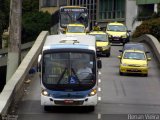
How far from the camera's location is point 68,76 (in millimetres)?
23969

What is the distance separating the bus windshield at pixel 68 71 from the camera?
2392 cm

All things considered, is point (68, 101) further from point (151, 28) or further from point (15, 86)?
point (151, 28)

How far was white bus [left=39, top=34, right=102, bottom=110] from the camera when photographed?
23.9 meters

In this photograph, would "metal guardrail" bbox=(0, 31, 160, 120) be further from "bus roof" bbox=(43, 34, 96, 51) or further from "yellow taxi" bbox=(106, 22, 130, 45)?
"yellow taxi" bbox=(106, 22, 130, 45)

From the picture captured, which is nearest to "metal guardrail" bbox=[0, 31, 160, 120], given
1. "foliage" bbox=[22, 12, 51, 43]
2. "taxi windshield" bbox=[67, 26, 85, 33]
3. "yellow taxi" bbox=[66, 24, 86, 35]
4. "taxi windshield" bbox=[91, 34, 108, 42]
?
"taxi windshield" bbox=[91, 34, 108, 42]

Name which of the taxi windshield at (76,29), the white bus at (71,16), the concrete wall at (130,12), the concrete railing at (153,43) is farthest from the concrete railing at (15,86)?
the concrete wall at (130,12)

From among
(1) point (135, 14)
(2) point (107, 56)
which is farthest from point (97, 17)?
(2) point (107, 56)

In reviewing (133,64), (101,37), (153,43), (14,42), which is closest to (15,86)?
(14,42)

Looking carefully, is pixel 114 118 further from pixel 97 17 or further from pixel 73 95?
pixel 97 17

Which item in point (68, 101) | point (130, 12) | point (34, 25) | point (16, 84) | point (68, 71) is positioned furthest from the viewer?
point (34, 25)

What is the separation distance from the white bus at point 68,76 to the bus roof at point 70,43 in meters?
0.13

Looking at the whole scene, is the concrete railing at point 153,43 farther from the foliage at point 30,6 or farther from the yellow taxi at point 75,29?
the foliage at point 30,6

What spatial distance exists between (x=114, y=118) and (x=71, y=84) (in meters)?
2.18

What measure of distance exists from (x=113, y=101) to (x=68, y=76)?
15.0ft
